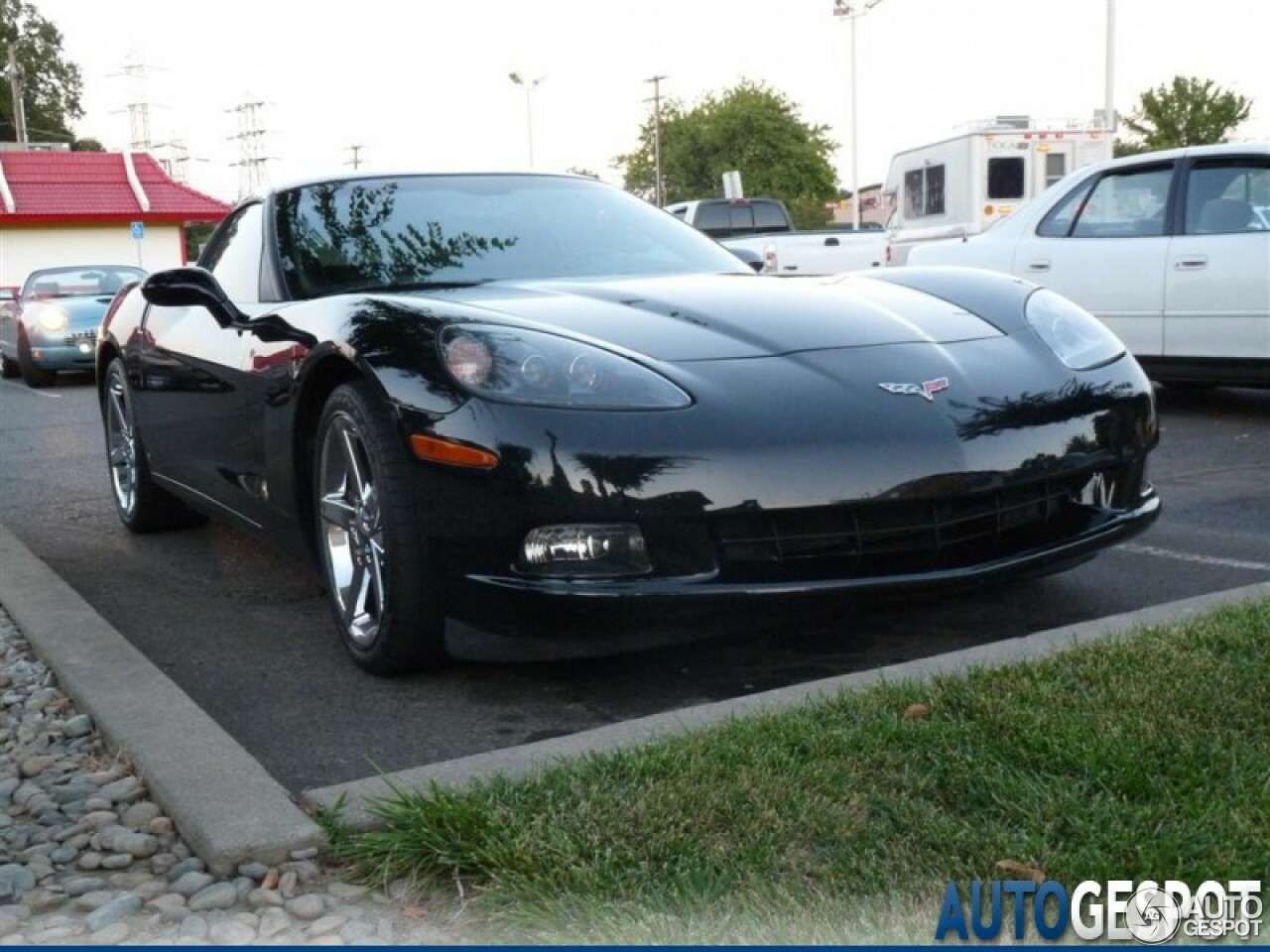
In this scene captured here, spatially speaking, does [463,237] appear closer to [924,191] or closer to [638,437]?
[638,437]

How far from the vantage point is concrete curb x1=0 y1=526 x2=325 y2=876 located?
2.67 metres

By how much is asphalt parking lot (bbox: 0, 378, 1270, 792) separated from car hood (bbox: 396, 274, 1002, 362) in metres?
0.70

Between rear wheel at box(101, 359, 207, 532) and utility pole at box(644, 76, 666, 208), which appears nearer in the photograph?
rear wheel at box(101, 359, 207, 532)

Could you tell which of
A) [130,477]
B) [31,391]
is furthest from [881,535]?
[31,391]

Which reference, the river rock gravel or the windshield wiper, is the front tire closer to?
the windshield wiper

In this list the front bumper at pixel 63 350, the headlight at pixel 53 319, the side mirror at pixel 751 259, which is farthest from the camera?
the headlight at pixel 53 319

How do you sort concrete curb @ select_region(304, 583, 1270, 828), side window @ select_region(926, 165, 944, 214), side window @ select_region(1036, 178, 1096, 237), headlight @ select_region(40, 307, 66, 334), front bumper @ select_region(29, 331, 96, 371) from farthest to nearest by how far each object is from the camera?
side window @ select_region(926, 165, 944, 214), headlight @ select_region(40, 307, 66, 334), front bumper @ select_region(29, 331, 96, 371), side window @ select_region(1036, 178, 1096, 237), concrete curb @ select_region(304, 583, 1270, 828)

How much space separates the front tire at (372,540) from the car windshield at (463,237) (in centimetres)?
70

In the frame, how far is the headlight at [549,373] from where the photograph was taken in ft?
11.5

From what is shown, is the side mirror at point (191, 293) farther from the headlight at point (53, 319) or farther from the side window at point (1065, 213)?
the headlight at point (53, 319)

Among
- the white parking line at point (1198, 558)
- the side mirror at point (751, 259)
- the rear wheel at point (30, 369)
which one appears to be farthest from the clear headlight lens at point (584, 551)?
the rear wheel at point (30, 369)

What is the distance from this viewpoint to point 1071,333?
13.9 ft

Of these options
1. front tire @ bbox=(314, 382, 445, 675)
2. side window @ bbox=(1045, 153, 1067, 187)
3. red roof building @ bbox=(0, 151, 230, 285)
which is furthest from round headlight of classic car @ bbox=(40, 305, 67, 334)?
red roof building @ bbox=(0, 151, 230, 285)

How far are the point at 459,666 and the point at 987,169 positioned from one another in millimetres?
17652
